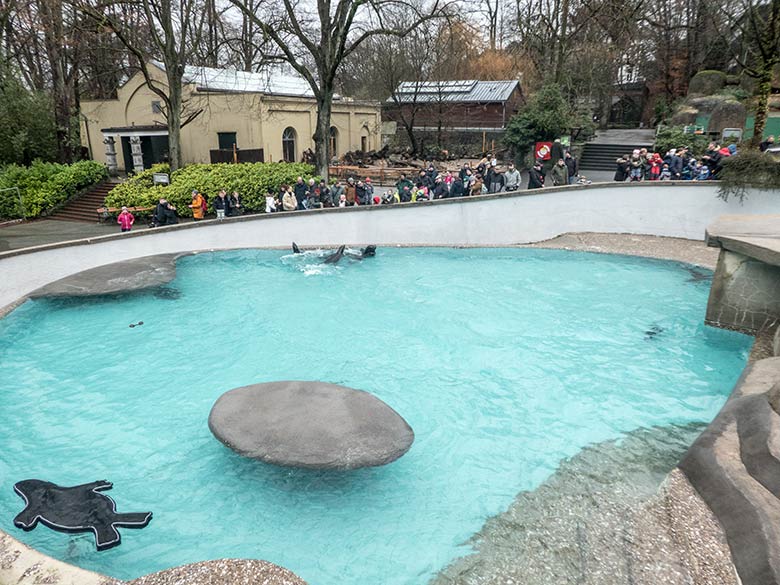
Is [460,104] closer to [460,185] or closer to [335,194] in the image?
[460,185]

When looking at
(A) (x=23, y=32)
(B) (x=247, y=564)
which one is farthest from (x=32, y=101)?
(B) (x=247, y=564)

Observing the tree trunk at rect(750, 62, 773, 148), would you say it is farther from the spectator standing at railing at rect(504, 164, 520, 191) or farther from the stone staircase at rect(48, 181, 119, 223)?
the stone staircase at rect(48, 181, 119, 223)

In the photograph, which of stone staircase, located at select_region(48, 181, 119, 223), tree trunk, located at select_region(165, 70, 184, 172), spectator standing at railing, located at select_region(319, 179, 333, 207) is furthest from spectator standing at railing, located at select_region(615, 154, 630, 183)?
stone staircase, located at select_region(48, 181, 119, 223)

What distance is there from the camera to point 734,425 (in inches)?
231

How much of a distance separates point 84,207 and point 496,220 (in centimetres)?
1587

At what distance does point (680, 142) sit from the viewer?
21422 mm

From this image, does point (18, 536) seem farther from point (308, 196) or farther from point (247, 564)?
point (308, 196)

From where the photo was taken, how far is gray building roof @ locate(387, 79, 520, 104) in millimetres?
30734

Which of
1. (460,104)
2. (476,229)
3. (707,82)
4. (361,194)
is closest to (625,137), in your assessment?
(707,82)

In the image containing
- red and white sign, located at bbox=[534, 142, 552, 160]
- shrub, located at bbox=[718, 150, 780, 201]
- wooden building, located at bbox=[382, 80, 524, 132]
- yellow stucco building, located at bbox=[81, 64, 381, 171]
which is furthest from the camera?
wooden building, located at bbox=[382, 80, 524, 132]

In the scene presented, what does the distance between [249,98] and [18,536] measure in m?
21.7

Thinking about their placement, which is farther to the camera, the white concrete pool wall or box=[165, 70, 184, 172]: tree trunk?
Answer: box=[165, 70, 184, 172]: tree trunk

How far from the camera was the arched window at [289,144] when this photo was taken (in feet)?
87.1

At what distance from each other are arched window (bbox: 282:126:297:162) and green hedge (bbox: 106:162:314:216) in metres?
6.77
